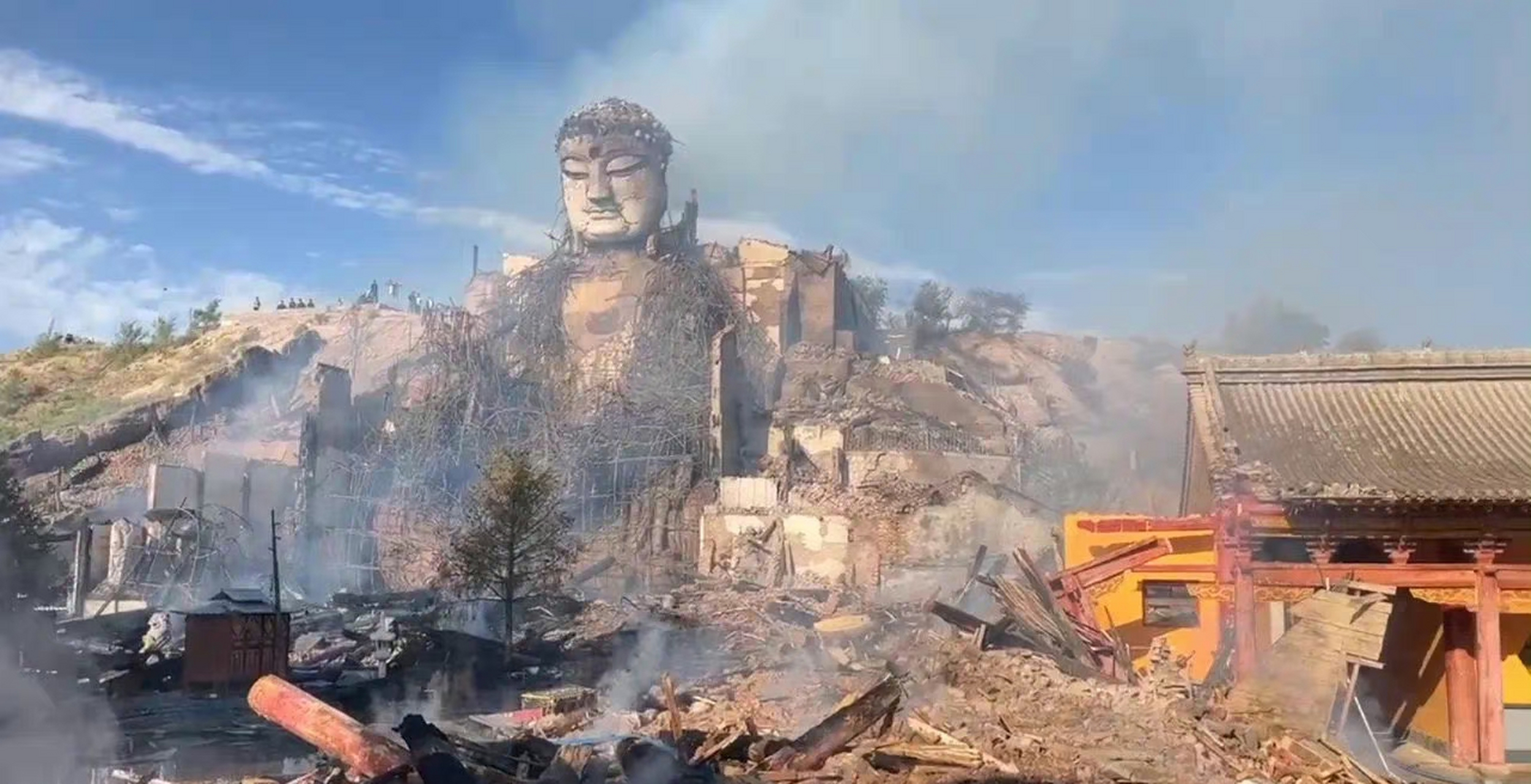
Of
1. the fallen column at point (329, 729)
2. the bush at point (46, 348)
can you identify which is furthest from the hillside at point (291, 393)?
the fallen column at point (329, 729)

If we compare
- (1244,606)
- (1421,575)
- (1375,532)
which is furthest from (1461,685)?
(1244,606)

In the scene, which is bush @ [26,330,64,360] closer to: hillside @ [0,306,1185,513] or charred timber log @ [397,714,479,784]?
hillside @ [0,306,1185,513]

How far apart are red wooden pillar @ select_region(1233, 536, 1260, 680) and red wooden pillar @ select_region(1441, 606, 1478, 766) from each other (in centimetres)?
238

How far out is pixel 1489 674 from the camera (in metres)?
12.7

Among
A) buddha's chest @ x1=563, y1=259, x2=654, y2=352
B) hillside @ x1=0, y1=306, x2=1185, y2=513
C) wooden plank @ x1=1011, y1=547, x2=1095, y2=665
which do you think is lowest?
wooden plank @ x1=1011, y1=547, x2=1095, y2=665

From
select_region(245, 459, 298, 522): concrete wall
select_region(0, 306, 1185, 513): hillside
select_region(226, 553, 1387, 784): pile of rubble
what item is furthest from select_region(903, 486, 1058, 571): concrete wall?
select_region(245, 459, 298, 522): concrete wall

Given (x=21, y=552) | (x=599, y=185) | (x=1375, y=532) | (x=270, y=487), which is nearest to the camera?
(x=1375, y=532)

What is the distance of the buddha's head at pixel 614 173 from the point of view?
44375 mm

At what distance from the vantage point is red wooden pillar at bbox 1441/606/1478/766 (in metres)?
13.0

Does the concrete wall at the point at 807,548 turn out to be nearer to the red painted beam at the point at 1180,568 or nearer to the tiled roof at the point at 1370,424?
the tiled roof at the point at 1370,424

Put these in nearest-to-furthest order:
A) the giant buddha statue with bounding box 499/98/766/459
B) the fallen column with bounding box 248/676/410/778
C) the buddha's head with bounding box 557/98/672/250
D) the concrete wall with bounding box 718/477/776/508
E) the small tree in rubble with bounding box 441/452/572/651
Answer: the fallen column with bounding box 248/676/410/778, the small tree in rubble with bounding box 441/452/572/651, the concrete wall with bounding box 718/477/776/508, the giant buddha statue with bounding box 499/98/766/459, the buddha's head with bounding box 557/98/672/250

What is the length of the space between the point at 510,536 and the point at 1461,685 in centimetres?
1602

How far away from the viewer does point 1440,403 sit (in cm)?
1528

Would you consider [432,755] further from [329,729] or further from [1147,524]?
[1147,524]
